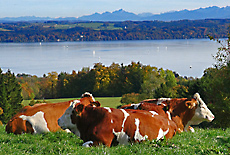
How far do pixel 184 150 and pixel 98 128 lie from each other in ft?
8.30

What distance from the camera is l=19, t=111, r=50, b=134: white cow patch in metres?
11.2

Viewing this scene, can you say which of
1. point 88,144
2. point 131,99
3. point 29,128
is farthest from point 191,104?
point 131,99

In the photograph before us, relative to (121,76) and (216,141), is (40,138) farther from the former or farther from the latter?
(121,76)

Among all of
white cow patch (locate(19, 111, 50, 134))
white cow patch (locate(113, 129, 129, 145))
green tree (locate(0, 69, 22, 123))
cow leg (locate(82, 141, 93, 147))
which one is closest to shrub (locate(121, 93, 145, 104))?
green tree (locate(0, 69, 22, 123))

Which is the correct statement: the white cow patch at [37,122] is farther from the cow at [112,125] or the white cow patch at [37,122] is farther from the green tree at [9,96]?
the green tree at [9,96]

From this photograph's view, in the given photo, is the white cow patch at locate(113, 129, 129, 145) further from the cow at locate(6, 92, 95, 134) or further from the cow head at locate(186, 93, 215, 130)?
the cow head at locate(186, 93, 215, 130)

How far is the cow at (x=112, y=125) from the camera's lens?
898 centimetres

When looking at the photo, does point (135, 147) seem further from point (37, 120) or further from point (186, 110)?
point (37, 120)

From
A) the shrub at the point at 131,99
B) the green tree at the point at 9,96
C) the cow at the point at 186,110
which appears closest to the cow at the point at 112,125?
the cow at the point at 186,110

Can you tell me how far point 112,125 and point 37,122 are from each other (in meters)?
3.60

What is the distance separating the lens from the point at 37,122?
1130 cm

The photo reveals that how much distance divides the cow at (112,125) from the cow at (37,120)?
1.50 m

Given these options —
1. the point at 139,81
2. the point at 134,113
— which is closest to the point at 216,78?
the point at 134,113

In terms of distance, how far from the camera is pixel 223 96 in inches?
1107
